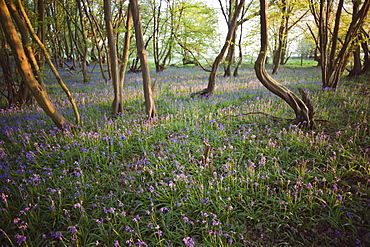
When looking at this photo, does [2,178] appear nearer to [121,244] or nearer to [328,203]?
[121,244]

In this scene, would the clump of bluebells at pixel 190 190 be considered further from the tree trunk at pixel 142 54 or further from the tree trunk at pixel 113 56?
the tree trunk at pixel 113 56

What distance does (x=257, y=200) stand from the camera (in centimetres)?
294

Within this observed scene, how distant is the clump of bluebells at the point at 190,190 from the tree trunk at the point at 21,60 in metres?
0.61

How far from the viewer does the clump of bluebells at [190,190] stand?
254 centimetres

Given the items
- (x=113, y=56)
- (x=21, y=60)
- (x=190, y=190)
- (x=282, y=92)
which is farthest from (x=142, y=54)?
(x=190, y=190)

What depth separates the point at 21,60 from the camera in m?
4.56

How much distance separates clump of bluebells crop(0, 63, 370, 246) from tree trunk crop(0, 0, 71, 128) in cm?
61

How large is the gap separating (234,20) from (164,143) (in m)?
5.84

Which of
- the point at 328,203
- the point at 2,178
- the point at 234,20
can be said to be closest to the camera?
the point at 328,203

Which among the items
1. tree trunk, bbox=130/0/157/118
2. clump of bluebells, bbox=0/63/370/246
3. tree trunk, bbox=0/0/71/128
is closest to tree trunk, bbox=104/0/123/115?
tree trunk, bbox=130/0/157/118

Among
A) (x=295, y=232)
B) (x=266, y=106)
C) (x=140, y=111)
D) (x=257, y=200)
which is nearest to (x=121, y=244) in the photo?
(x=257, y=200)

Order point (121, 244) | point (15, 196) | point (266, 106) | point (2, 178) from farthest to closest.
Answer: point (266, 106), point (2, 178), point (15, 196), point (121, 244)

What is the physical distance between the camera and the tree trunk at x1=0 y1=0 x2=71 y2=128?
13.9 ft

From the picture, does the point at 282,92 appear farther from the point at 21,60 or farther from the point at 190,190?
the point at 21,60
